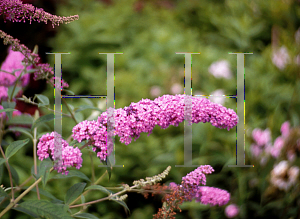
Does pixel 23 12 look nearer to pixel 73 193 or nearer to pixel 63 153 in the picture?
pixel 63 153

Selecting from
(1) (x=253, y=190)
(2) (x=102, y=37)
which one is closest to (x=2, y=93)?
(1) (x=253, y=190)

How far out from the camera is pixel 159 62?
1.92m

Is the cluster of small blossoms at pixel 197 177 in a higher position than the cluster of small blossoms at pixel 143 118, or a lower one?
lower

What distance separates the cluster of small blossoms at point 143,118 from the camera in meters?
0.53

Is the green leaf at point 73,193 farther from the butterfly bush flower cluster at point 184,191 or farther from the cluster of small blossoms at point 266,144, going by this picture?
the cluster of small blossoms at point 266,144

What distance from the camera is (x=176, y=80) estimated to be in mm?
1707

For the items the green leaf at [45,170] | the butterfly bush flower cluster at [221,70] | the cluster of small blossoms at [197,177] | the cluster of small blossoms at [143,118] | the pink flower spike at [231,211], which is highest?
the butterfly bush flower cluster at [221,70]

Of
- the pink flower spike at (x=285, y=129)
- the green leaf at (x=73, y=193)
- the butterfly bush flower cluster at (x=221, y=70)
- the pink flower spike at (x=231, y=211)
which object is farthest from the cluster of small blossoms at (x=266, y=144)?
the green leaf at (x=73, y=193)

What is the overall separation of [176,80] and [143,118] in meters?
1.18

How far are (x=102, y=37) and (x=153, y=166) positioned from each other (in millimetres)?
1137

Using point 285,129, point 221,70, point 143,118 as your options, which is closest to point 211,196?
point 143,118

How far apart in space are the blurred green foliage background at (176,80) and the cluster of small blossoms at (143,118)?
1.11ft

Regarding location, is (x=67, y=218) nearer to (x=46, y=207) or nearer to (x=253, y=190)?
(x=46, y=207)

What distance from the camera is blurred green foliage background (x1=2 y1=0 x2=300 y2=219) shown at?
134cm
